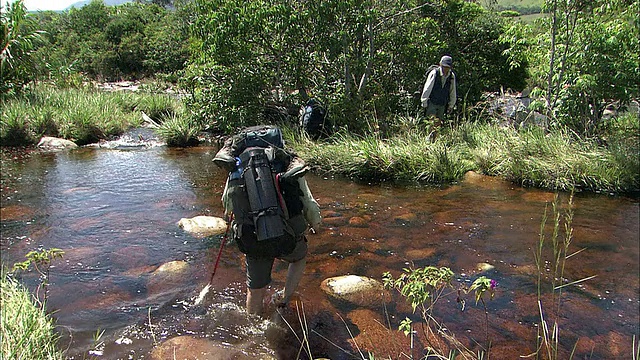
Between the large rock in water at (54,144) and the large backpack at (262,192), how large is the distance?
8978mm

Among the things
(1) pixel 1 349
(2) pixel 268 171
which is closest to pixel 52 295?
(1) pixel 1 349

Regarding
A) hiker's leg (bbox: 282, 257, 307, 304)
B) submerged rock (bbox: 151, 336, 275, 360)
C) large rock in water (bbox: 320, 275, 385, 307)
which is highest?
hiker's leg (bbox: 282, 257, 307, 304)

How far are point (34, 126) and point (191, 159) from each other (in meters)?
4.17

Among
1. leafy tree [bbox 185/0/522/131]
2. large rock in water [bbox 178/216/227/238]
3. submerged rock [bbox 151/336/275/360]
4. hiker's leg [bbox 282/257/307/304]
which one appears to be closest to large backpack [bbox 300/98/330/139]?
leafy tree [bbox 185/0/522/131]

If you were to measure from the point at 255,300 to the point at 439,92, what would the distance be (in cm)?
652

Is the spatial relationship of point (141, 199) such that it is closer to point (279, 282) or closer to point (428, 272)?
point (279, 282)

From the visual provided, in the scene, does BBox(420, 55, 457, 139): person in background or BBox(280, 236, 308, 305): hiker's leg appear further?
BBox(420, 55, 457, 139): person in background

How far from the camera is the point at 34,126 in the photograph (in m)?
11.1

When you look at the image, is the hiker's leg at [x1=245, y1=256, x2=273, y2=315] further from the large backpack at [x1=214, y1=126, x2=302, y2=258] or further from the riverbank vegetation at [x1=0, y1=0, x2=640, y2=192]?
the riverbank vegetation at [x1=0, y1=0, x2=640, y2=192]

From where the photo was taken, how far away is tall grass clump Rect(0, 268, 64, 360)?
265 centimetres

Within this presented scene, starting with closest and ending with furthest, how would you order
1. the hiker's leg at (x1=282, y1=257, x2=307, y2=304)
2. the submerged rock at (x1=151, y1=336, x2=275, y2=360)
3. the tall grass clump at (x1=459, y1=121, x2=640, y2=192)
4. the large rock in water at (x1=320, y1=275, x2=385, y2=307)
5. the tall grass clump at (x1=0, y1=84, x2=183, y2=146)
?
the submerged rock at (x1=151, y1=336, x2=275, y2=360), the hiker's leg at (x1=282, y1=257, x2=307, y2=304), the large rock in water at (x1=320, y1=275, x2=385, y2=307), the tall grass clump at (x1=459, y1=121, x2=640, y2=192), the tall grass clump at (x1=0, y1=84, x2=183, y2=146)

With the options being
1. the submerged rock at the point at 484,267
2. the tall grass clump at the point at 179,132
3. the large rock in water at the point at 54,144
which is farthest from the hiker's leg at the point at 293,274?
the large rock in water at the point at 54,144

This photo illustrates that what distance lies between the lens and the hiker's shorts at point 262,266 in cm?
343

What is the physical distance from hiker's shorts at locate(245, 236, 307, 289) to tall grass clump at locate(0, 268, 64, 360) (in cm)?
127
